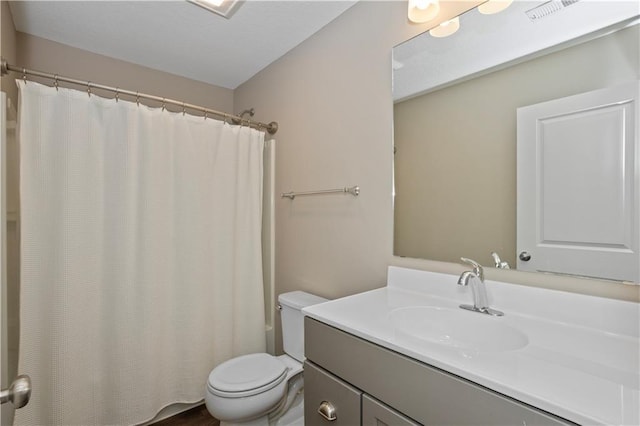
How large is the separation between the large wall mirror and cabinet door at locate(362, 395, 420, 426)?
2.07 ft

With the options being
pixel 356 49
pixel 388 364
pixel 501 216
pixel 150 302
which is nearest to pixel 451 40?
pixel 356 49

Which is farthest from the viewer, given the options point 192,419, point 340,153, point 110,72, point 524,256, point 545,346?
point 110,72

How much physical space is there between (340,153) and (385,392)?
1196 millimetres

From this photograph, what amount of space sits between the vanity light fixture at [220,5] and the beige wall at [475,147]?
1012 mm

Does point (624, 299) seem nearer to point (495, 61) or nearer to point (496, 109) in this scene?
point (496, 109)

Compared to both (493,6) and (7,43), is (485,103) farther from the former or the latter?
(7,43)

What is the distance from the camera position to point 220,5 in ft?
5.26

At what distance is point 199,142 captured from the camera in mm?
1881

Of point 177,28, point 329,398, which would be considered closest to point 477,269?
point 329,398

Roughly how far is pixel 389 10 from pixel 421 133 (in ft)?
2.03

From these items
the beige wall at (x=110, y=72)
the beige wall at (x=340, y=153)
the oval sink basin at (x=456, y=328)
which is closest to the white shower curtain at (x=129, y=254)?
the beige wall at (x=340, y=153)

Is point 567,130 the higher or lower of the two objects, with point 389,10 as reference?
lower

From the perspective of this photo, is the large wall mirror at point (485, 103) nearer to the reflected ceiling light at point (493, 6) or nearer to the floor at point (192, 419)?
the reflected ceiling light at point (493, 6)

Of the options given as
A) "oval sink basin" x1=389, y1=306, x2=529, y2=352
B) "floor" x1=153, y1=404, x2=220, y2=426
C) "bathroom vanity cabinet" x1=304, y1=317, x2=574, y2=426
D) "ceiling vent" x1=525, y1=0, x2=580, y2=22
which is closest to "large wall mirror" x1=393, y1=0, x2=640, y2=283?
"ceiling vent" x1=525, y1=0, x2=580, y2=22
